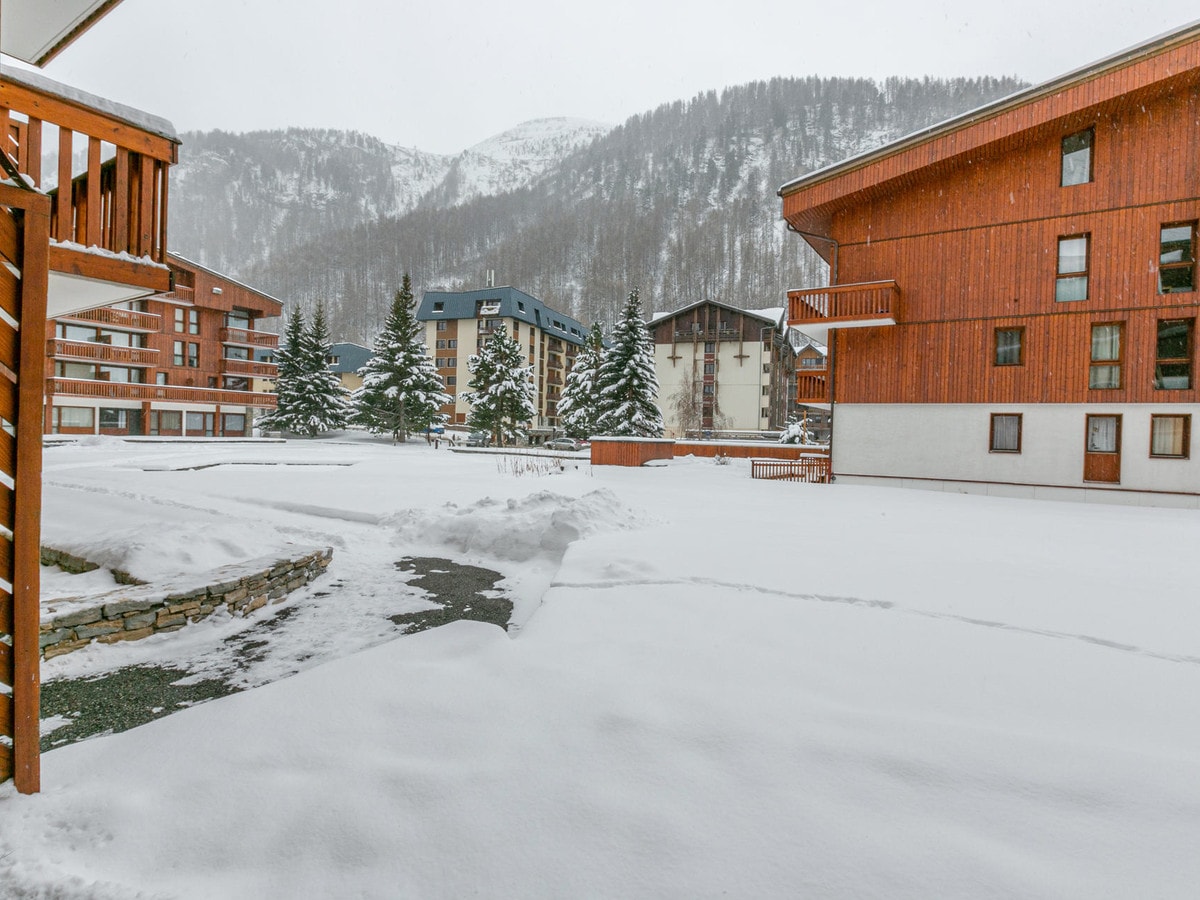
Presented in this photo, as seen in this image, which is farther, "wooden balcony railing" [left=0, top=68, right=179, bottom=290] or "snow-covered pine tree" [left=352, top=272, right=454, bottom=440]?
"snow-covered pine tree" [left=352, top=272, right=454, bottom=440]

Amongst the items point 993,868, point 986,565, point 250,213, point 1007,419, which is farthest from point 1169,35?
point 250,213

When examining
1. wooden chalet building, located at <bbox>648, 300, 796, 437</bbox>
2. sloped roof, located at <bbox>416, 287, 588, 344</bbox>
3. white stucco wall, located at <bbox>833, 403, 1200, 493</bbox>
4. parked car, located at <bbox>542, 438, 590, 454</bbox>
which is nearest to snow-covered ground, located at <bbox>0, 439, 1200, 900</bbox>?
white stucco wall, located at <bbox>833, 403, 1200, 493</bbox>

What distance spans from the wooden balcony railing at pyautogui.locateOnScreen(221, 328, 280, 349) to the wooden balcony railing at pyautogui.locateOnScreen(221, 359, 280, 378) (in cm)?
139

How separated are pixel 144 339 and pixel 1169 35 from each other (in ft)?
158

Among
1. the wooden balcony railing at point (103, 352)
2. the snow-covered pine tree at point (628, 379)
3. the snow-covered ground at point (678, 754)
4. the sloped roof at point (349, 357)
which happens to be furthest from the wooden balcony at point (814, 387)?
the sloped roof at point (349, 357)

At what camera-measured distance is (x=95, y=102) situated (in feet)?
18.1

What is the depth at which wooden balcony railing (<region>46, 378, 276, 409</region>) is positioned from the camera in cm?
3219

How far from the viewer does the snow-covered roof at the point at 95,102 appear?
5041 millimetres

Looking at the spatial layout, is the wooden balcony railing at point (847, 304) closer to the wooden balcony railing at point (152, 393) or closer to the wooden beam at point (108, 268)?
the wooden beam at point (108, 268)

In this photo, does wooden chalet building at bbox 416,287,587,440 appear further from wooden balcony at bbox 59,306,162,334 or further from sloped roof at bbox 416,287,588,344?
wooden balcony at bbox 59,306,162,334

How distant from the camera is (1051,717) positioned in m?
2.94

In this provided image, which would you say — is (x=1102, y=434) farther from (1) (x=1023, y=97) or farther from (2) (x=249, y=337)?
(2) (x=249, y=337)

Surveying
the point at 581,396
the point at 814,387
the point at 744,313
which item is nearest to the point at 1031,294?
the point at 814,387

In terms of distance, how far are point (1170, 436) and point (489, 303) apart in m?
57.8
